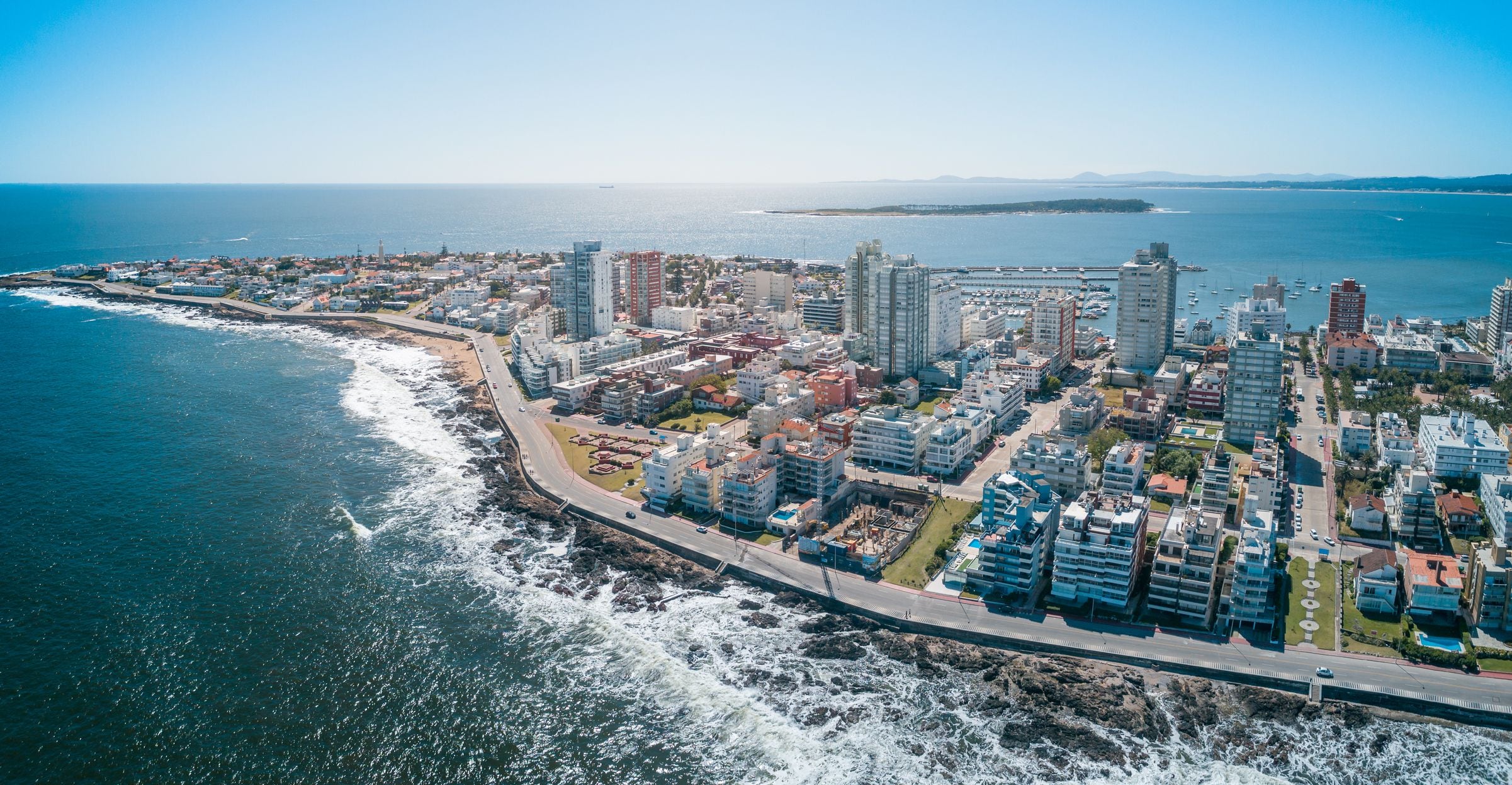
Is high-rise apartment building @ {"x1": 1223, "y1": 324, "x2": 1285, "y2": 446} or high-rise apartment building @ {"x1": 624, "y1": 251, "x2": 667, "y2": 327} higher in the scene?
high-rise apartment building @ {"x1": 624, "y1": 251, "x2": 667, "y2": 327}

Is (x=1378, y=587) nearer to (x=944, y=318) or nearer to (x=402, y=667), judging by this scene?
(x=402, y=667)

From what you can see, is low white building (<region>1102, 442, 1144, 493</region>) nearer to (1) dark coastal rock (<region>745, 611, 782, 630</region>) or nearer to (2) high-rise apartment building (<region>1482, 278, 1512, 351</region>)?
(1) dark coastal rock (<region>745, 611, 782, 630</region>)

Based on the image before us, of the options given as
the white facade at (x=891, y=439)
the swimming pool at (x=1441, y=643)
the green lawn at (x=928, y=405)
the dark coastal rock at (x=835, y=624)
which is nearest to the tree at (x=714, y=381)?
the green lawn at (x=928, y=405)

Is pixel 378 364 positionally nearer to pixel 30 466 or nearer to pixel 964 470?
pixel 30 466

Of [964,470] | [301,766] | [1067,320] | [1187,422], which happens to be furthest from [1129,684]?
[1067,320]

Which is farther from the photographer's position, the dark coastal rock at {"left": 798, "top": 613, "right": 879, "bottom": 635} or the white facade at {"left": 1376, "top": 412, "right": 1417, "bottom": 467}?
the white facade at {"left": 1376, "top": 412, "right": 1417, "bottom": 467}

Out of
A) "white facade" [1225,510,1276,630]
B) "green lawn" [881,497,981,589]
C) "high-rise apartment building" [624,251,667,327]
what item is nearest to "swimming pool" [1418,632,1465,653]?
"white facade" [1225,510,1276,630]

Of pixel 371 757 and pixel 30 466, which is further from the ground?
pixel 30 466

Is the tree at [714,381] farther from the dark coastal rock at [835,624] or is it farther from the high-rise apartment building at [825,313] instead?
the dark coastal rock at [835,624]
